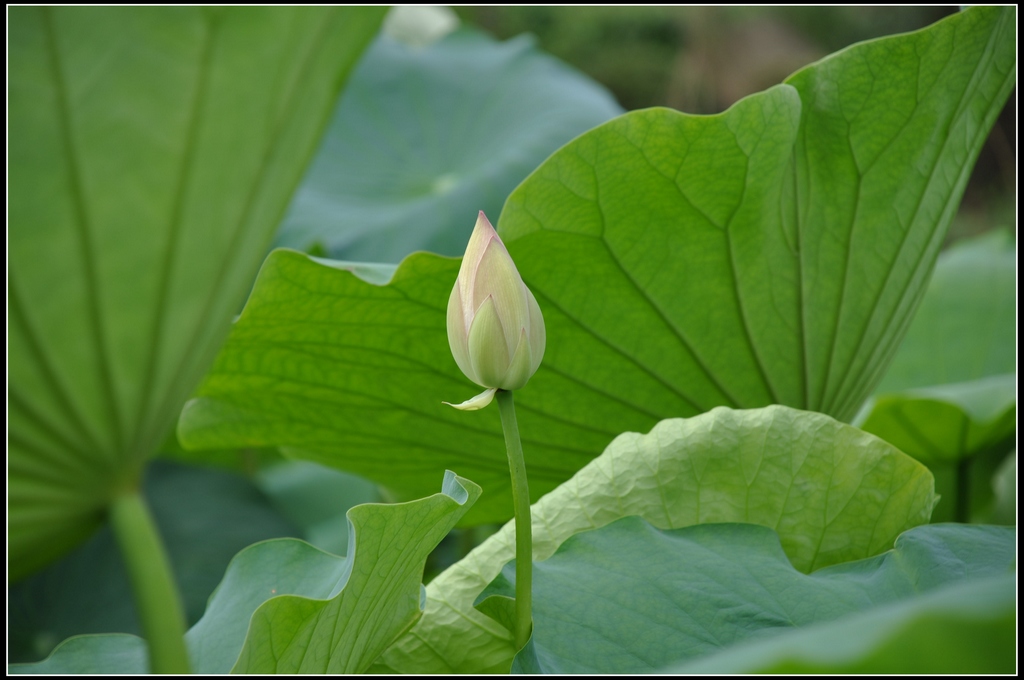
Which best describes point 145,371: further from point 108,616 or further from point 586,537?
point 108,616

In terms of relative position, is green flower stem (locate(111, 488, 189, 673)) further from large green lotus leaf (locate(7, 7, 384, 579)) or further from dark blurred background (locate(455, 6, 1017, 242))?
dark blurred background (locate(455, 6, 1017, 242))

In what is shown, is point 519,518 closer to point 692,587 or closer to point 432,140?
point 692,587

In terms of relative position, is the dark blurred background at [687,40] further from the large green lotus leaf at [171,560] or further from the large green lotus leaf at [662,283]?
the large green lotus leaf at [662,283]

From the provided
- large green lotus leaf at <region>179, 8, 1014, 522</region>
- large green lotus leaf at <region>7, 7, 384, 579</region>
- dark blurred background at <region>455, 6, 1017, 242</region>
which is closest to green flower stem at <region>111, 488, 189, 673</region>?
large green lotus leaf at <region>7, 7, 384, 579</region>

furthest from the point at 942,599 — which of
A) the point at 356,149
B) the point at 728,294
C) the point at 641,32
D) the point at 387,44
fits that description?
the point at 641,32

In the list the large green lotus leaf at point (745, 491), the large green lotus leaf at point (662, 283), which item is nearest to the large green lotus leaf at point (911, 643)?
the large green lotus leaf at point (745, 491)
